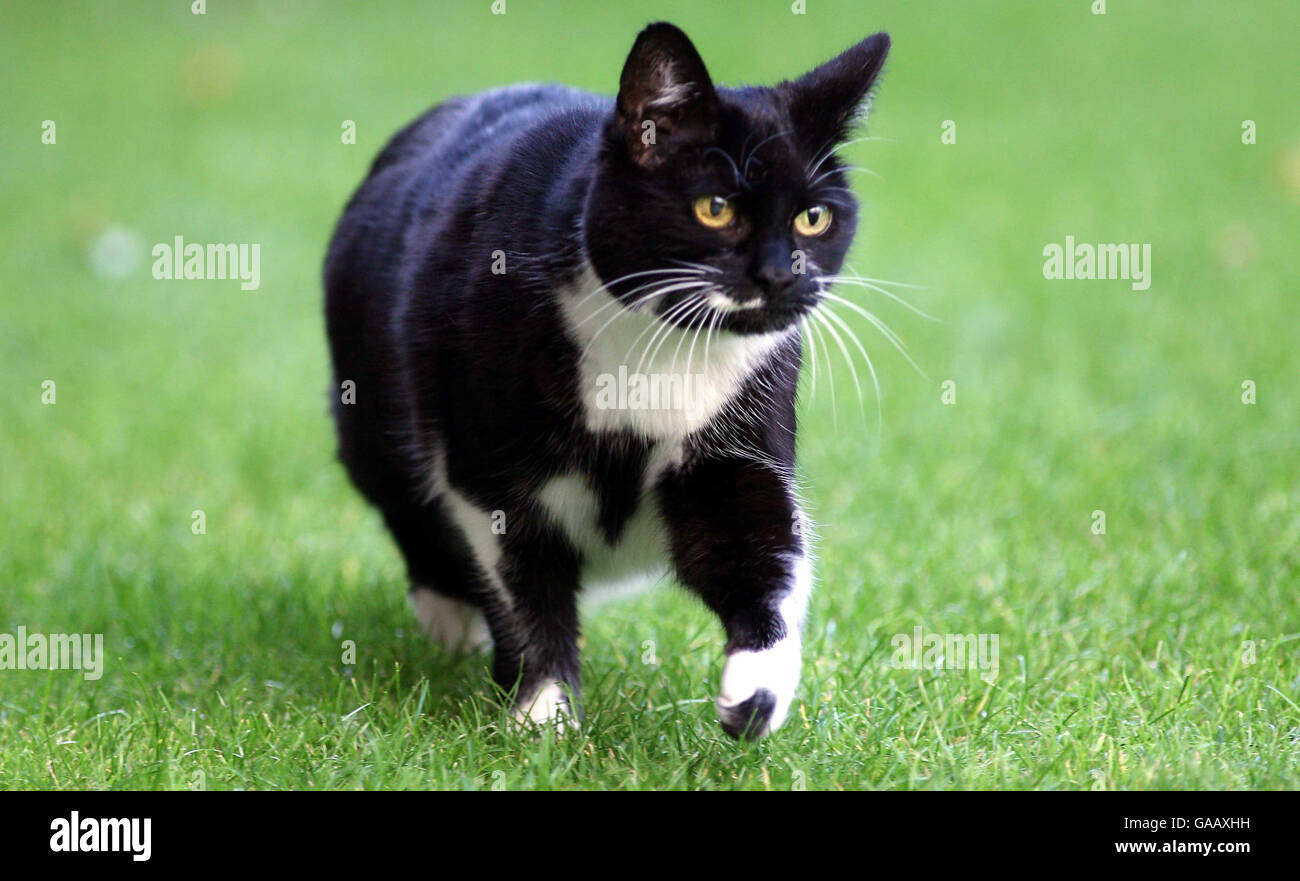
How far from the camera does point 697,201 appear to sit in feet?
7.71

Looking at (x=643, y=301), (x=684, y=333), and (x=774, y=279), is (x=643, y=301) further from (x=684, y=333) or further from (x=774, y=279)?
(x=774, y=279)

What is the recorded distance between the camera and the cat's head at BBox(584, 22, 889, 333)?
7.65 feet

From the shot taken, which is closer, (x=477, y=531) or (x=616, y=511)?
(x=616, y=511)

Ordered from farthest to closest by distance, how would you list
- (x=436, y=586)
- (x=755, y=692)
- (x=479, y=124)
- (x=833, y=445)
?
(x=833, y=445), (x=436, y=586), (x=479, y=124), (x=755, y=692)

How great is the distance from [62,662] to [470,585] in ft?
3.40

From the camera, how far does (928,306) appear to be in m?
A: 6.02

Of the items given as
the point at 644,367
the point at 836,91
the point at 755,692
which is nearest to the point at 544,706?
the point at 755,692

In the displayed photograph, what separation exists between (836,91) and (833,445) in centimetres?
238

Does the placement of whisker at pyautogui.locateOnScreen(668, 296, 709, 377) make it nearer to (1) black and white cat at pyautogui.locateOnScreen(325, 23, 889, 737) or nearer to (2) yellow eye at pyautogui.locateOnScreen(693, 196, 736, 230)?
(1) black and white cat at pyautogui.locateOnScreen(325, 23, 889, 737)

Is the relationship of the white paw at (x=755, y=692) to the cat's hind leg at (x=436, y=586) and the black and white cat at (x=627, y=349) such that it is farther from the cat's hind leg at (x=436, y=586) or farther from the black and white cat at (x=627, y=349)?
the cat's hind leg at (x=436, y=586)

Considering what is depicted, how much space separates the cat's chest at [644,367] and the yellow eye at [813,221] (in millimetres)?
187
